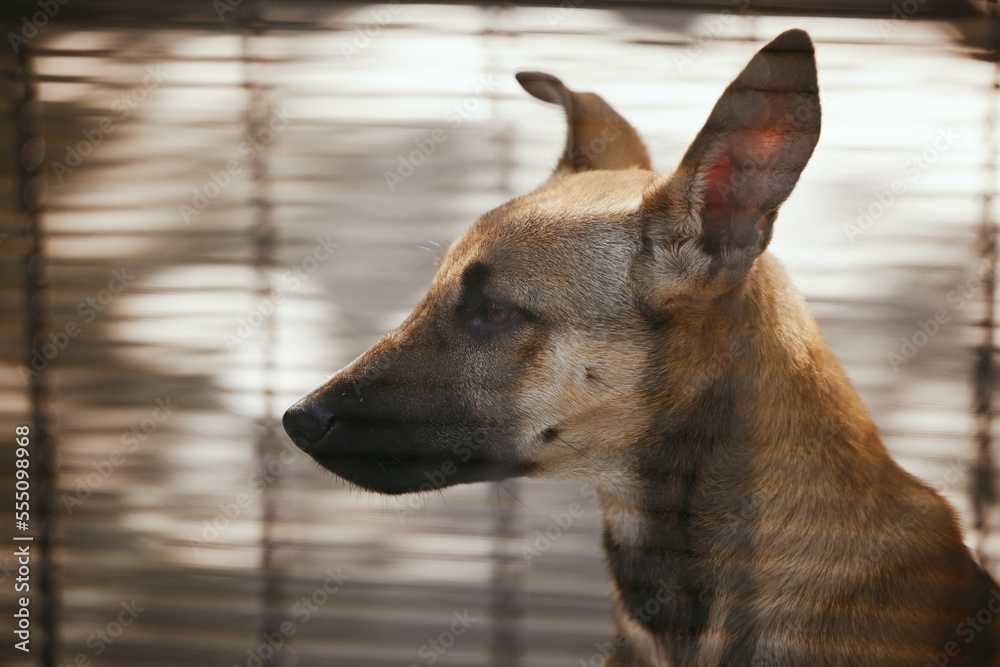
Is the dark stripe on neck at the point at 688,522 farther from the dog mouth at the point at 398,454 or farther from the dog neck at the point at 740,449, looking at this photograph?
the dog mouth at the point at 398,454

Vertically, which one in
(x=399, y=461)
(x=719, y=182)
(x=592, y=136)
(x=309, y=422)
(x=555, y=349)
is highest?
(x=592, y=136)

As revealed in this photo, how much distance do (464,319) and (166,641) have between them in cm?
158

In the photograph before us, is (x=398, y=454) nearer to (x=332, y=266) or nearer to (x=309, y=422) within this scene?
(x=309, y=422)

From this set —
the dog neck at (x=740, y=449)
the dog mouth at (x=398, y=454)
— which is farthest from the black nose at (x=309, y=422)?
the dog neck at (x=740, y=449)

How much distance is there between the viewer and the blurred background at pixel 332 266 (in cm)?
174

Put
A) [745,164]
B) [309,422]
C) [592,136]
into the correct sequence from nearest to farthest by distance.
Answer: [745,164]
[309,422]
[592,136]

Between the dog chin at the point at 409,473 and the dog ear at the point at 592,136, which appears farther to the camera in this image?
the dog ear at the point at 592,136

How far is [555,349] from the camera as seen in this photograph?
1.50 metres

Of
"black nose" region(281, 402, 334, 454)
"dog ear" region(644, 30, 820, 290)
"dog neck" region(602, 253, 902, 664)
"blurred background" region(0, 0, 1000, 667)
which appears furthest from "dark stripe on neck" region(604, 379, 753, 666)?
"black nose" region(281, 402, 334, 454)

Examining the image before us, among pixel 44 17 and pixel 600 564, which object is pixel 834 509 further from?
pixel 44 17

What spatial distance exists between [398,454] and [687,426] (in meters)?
0.72

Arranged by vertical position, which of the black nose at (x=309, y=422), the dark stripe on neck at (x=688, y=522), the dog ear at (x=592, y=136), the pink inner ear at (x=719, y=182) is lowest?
the dark stripe on neck at (x=688, y=522)

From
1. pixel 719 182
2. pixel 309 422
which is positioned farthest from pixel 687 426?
pixel 309 422

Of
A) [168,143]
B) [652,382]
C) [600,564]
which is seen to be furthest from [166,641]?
[652,382]
